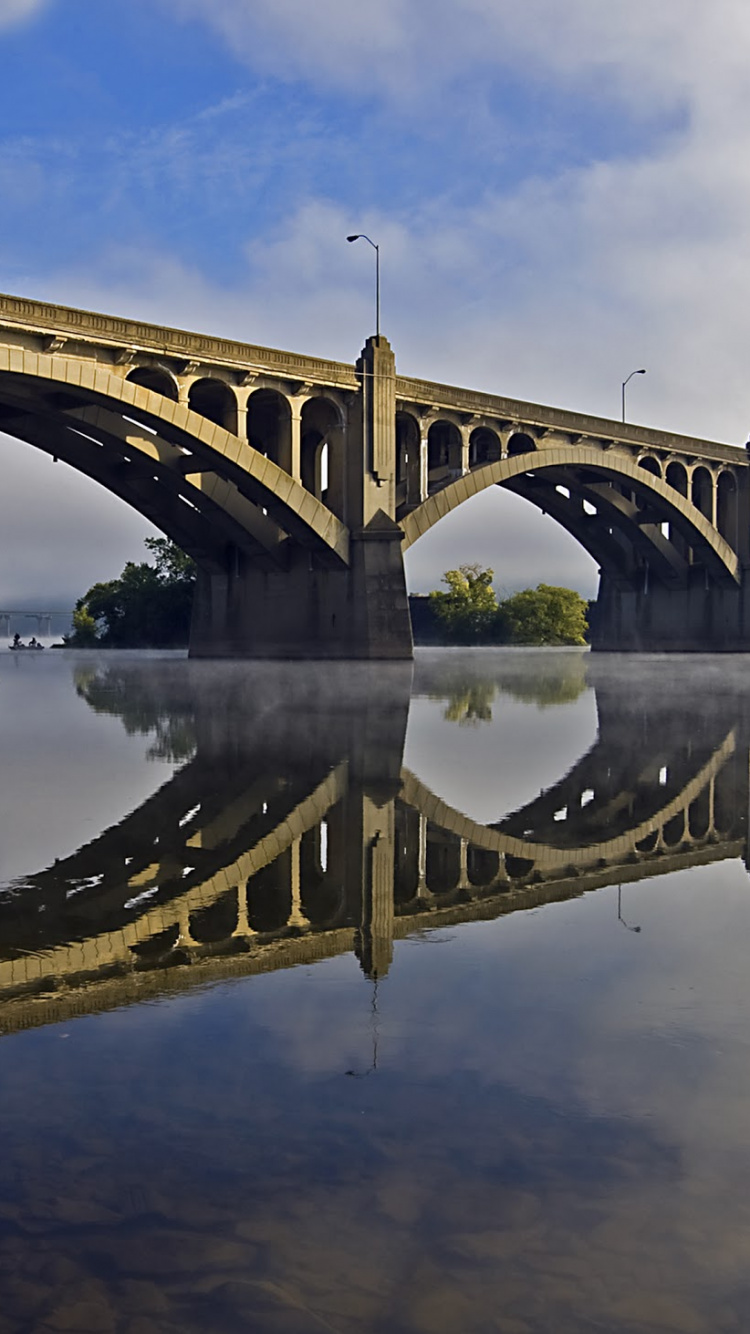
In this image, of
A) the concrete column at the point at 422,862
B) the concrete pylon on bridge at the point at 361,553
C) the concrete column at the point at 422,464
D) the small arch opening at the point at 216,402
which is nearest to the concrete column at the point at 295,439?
the small arch opening at the point at 216,402

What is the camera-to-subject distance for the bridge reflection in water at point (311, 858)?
16.8 feet

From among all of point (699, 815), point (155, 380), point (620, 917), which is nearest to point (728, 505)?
point (155, 380)

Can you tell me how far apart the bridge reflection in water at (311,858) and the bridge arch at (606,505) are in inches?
1464

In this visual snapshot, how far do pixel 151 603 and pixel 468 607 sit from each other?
36778 millimetres

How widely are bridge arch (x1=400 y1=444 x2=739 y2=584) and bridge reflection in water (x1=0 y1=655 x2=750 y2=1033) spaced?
1464 inches

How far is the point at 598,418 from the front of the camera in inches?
2384

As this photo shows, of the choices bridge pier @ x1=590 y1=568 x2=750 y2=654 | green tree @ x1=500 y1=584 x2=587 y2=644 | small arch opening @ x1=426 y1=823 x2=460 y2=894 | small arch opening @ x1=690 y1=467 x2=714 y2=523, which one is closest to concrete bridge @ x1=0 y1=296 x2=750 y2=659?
small arch opening @ x1=690 y1=467 x2=714 y2=523

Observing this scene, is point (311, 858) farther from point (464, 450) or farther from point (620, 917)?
point (464, 450)

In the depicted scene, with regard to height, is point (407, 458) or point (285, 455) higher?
point (407, 458)

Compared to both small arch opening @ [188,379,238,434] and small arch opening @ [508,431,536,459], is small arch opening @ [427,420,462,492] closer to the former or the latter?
small arch opening @ [508,431,536,459]

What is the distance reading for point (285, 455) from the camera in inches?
1826

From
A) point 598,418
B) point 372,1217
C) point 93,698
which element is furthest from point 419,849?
point 598,418

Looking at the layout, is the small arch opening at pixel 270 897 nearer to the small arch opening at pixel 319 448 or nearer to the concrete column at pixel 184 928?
the concrete column at pixel 184 928

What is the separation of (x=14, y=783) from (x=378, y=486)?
3885 centimetres
